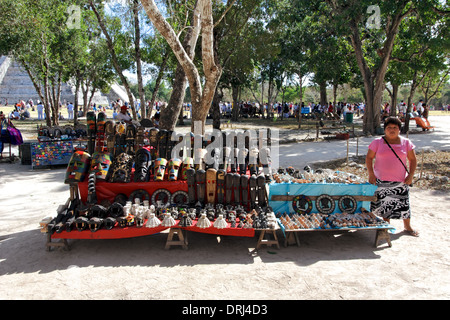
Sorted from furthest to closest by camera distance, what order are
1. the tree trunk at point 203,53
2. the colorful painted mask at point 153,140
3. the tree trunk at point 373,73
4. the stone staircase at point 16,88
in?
the stone staircase at point 16,88 → the tree trunk at point 373,73 → the tree trunk at point 203,53 → the colorful painted mask at point 153,140

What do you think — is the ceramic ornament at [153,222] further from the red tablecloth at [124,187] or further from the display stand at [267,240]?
the display stand at [267,240]

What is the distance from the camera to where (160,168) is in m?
5.41

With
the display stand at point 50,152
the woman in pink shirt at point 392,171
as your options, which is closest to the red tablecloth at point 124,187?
the woman in pink shirt at point 392,171

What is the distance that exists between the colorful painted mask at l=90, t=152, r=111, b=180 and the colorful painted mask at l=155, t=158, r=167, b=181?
0.75 meters

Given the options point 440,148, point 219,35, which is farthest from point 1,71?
point 440,148

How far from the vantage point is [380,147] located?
199 inches

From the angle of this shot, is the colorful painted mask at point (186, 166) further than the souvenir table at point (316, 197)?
Yes

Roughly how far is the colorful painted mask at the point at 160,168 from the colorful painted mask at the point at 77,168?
107 centimetres

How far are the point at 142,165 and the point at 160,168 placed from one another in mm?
288

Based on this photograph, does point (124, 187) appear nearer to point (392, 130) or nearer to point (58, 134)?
point (392, 130)

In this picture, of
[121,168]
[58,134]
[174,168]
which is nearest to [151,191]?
[174,168]

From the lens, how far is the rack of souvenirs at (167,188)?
468 cm

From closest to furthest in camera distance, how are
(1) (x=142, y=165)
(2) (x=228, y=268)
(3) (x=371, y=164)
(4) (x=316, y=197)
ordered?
(2) (x=228, y=268), (3) (x=371, y=164), (4) (x=316, y=197), (1) (x=142, y=165)
